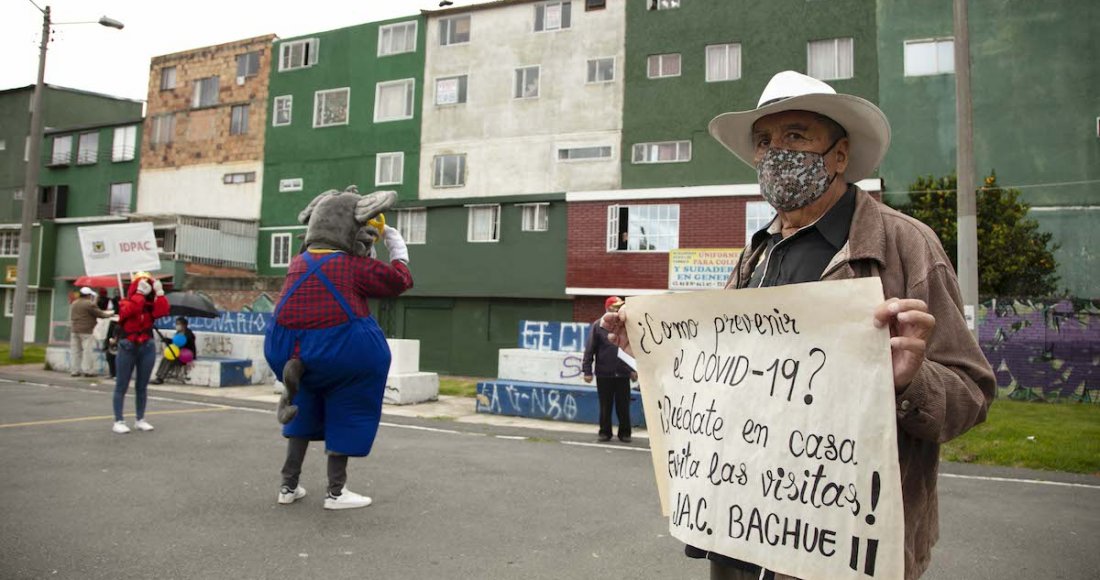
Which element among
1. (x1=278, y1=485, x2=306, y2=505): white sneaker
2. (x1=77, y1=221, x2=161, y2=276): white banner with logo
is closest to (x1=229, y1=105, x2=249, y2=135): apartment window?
(x1=77, y1=221, x2=161, y2=276): white banner with logo

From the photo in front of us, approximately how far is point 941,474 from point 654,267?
1629 cm

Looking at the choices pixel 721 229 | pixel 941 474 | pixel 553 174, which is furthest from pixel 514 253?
pixel 941 474

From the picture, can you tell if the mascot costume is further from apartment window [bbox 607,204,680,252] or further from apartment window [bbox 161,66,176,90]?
apartment window [bbox 161,66,176,90]

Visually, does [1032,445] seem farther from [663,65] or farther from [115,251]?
[663,65]

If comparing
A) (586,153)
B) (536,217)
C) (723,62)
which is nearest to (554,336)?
(536,217)

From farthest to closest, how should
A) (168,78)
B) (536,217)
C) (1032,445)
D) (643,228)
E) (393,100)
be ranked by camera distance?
(168,78)
(393,100)
(536,217)
(643,228)
(1032,445)

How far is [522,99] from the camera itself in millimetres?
27422

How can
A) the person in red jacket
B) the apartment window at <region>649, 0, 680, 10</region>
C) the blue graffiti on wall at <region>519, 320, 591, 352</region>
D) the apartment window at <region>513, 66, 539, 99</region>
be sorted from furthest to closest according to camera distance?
the apartment window at <region>513, 66, 539, 99</region> → the apartment window at <region>649, 0, 680, 10</region> → the blue graffiti on wall at <region>519, 320, 591, 352</region> → the person in red jacket

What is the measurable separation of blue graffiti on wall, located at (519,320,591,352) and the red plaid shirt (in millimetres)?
9222

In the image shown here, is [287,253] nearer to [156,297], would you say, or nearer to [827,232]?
[156,297]

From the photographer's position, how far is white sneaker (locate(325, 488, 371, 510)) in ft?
18.2

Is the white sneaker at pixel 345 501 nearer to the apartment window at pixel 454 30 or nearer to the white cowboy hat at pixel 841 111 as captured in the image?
the white cowboy hat at pixel 841 111

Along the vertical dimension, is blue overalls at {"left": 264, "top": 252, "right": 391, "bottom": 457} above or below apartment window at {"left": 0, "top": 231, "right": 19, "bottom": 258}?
below

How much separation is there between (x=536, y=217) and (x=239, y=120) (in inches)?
613
